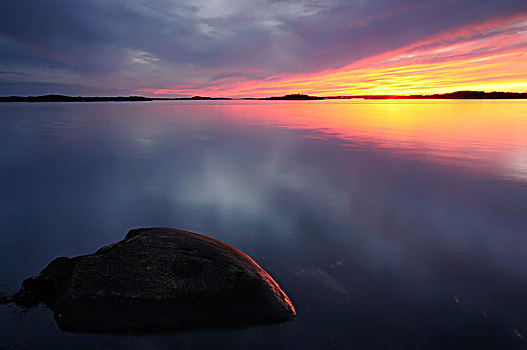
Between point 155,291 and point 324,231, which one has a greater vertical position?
point 155,291

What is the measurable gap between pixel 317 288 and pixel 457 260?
3423mm

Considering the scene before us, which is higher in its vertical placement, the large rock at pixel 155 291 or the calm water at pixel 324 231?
the large rock at pixel 155 291

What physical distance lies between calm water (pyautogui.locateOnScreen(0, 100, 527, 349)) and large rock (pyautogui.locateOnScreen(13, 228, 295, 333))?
7.3 inches

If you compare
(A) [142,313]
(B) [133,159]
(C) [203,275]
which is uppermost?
(C) [203,275]

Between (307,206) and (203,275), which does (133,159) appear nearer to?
(307,206)

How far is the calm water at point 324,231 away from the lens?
13.4ft

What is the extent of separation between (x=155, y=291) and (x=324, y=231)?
15.7ft

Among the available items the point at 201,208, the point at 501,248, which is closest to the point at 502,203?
the point at 501,248

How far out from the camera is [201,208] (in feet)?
30.3

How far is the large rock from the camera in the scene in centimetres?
391

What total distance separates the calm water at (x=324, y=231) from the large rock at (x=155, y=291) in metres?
0.19

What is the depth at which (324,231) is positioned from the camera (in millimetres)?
7527

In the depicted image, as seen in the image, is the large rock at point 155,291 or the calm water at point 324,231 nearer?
the large rock at point 155,291

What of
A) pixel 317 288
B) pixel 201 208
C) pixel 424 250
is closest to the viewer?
pixel 317 288
